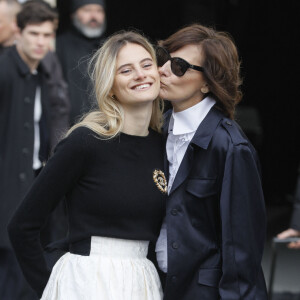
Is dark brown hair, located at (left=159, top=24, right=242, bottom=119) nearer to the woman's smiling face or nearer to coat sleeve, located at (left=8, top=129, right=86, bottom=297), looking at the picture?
the woman's smiling face

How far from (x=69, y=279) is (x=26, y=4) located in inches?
128

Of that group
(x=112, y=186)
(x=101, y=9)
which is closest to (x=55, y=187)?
(x=112, y=186)

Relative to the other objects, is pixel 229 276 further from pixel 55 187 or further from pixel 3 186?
pixel 3 186

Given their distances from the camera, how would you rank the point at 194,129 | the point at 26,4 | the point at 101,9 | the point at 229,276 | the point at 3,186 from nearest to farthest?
the point at 229,276 < the point at 194,129 < the point at 3,186 < the point at 26,4 < the point at 101,9

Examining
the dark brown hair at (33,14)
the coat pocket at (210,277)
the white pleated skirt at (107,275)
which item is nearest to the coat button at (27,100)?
the dark brown hair at (33,14)

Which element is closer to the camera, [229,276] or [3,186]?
[229,276]

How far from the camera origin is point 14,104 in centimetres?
534

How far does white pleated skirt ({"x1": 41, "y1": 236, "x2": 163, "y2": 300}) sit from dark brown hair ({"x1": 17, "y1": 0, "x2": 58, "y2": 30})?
300 cm

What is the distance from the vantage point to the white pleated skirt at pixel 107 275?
3012mm

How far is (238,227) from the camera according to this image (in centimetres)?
299

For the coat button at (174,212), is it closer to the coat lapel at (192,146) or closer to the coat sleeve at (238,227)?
the coat lapel at (192,146)

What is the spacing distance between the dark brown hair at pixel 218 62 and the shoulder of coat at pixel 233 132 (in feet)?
0.26

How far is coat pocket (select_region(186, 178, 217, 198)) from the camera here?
3045mm

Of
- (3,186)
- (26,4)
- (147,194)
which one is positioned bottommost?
(3,186)
